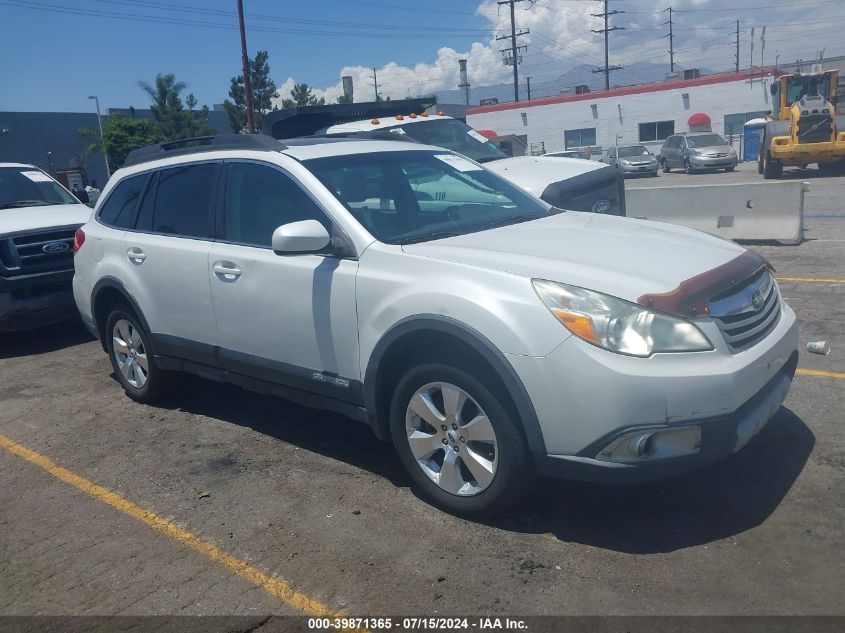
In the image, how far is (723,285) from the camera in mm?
3625

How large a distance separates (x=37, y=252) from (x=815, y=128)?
70.6ft

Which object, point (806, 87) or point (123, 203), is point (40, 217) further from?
point (806, 87)

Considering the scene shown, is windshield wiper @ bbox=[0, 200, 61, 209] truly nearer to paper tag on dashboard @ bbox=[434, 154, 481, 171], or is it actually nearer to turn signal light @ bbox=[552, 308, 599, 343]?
paper tag on dashboard @ bbox=[434, 154, 481, 171]

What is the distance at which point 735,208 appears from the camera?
10.9m

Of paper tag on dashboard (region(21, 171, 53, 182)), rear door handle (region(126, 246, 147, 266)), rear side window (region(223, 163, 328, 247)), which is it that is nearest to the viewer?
rear side window (region(223, 163, 328, 247))

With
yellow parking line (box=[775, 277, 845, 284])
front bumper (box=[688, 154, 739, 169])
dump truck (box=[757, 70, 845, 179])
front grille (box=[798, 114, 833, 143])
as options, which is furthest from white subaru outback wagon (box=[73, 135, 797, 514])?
front bumper (box=[688, 154, 739, 169])

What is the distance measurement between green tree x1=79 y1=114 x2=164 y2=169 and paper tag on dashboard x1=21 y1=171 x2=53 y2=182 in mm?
41812

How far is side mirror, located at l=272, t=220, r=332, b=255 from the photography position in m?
4.05

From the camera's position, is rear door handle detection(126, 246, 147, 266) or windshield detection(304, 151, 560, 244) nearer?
windshield detection(304, 151, 560, 244)

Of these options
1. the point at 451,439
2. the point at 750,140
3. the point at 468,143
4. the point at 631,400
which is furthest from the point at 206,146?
the point at 750,140

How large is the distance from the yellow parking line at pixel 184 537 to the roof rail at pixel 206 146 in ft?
7.19

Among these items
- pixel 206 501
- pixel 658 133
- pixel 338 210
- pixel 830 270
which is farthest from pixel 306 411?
pixel 658 133

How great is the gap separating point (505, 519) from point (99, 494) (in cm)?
233

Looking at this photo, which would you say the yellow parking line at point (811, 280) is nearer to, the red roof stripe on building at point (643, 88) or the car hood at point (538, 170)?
the car hood at point (538, 170)
